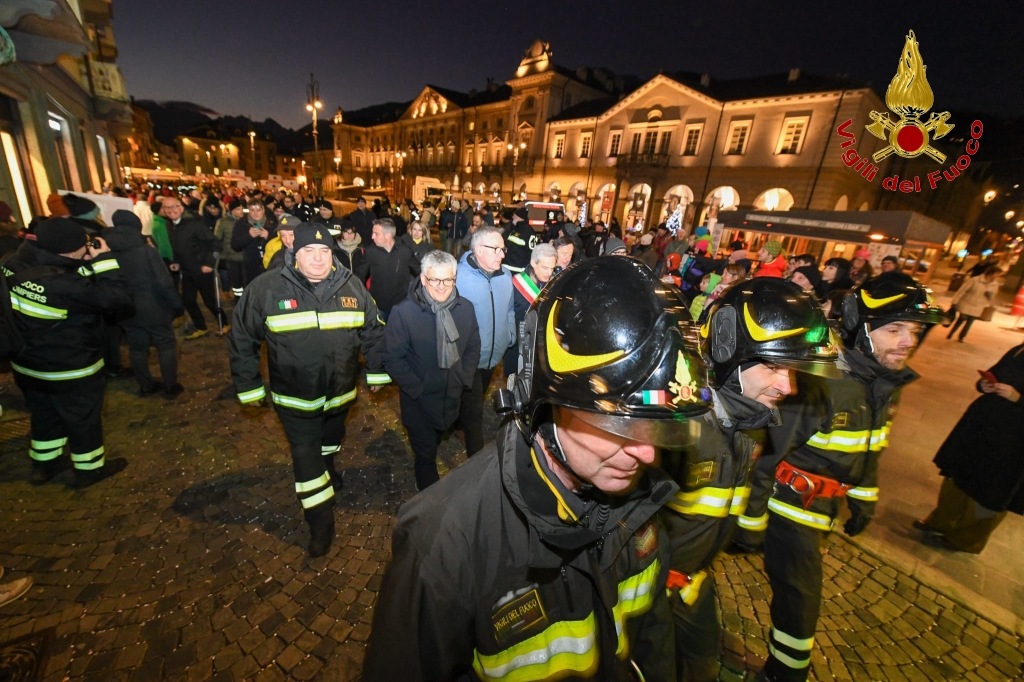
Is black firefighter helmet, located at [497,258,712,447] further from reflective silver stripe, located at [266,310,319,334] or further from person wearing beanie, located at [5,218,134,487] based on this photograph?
person wearing beanie, located at [5,218,134,487]

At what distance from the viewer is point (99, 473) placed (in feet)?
12.6

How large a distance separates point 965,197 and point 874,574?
67500 millimetres

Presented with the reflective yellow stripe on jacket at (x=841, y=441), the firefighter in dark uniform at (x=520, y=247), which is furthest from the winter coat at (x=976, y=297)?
the reflective yellow stripe on jacket at (x=841, y=441)

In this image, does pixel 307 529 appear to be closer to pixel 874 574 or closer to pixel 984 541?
pixel 874 574

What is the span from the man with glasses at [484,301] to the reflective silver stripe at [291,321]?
59.5 inches

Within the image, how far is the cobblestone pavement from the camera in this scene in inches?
102

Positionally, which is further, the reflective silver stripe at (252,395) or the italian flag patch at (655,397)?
the reflective silver stripe at (252,395)

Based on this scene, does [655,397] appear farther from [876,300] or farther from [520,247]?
[520,247]

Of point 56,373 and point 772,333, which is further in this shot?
point 56,373

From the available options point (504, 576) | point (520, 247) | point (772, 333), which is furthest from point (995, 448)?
point (520, 247)

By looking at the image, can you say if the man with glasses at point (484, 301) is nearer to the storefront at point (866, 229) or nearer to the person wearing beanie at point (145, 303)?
the person wearing beanie at point (145, 303)

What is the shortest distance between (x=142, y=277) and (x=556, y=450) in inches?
239

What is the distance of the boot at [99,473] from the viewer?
12.3 feet

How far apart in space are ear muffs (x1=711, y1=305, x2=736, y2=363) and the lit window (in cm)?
A: 4196
